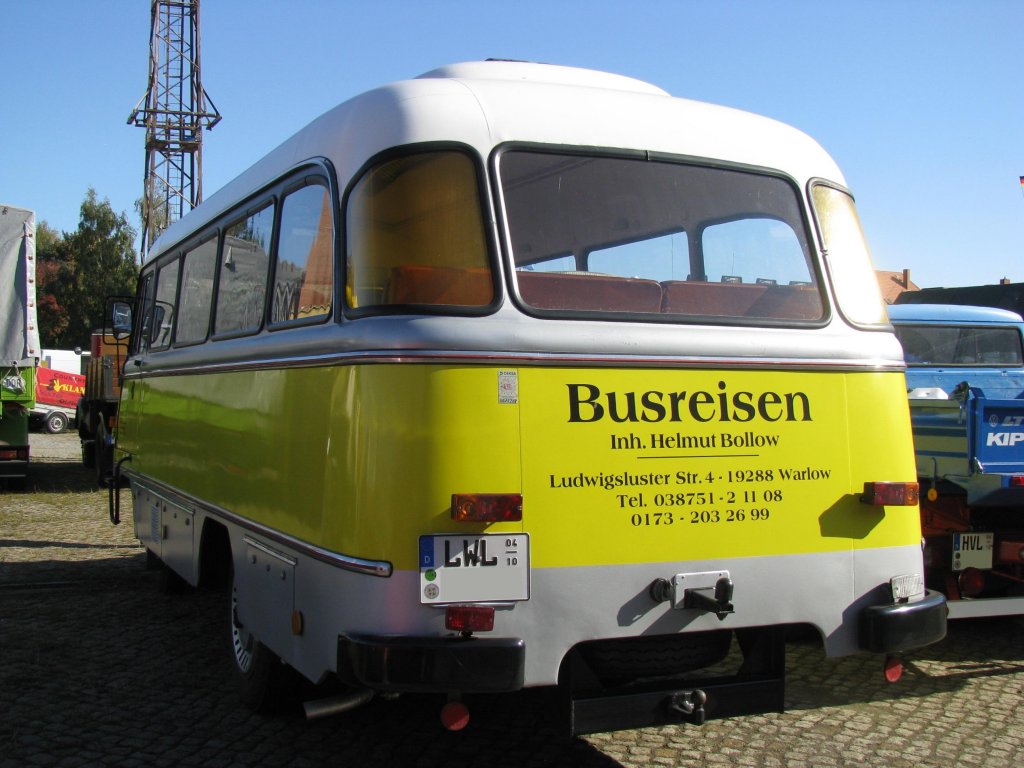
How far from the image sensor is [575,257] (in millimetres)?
4211

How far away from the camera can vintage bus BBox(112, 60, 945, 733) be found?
12.3ft

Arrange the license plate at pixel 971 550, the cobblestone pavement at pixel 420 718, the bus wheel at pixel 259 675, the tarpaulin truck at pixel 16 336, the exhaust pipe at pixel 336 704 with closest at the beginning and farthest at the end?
the exhaust pipe at pixel 336 704 → the cobblestone pavement at pixel 420 718 → the bus wheel at pixel 259 675 → the license plate at pixel 971 550 → the tarpaulin truck at pixel 16 336

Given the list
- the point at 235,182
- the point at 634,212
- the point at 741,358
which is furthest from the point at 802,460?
the point at 235,182

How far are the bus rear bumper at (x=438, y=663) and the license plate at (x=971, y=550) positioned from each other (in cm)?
387

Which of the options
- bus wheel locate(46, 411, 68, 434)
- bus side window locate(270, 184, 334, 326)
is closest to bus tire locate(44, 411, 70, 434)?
bus wheel locate(46, 411, 68, 434)

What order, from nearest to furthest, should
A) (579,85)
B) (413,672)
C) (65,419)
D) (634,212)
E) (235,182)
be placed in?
(413,672) < (634,212) < (579,85) < (235,182) < (65,419)

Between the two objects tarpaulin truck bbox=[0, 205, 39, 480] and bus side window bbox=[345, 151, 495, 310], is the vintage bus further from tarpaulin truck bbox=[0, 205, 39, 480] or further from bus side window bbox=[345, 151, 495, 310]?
tarpaulin truck bbox=[0, 205, 39, 480]

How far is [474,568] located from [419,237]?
123 centimetres

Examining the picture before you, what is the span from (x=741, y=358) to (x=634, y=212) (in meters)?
0.74

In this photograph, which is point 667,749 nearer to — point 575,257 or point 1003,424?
point 575,257

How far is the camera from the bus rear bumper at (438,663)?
3.62 meters

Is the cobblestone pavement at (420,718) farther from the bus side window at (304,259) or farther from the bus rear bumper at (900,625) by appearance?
the bus side window at (304,259)

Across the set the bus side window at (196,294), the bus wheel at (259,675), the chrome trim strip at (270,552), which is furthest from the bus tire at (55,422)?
the chrome trim strip at (270,552)

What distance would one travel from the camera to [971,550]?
6496mm
